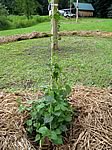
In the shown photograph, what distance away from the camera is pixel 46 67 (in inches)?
183

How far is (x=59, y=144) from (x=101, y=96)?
628 millimetres

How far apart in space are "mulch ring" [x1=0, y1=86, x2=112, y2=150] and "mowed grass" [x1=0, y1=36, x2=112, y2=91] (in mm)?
1175

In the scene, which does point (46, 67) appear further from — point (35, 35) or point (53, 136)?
point (35, 35)

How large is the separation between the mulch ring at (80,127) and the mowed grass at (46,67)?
1.17 meters

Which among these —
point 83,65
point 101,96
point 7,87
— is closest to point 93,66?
point 83,65

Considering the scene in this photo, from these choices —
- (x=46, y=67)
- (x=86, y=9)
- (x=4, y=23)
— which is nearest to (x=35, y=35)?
(x=46, y=67)

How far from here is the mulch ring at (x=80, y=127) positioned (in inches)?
76.5

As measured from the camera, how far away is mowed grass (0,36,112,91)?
3.66 meters

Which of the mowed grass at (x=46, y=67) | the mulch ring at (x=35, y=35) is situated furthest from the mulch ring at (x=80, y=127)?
the mulch ring at (x=35, y=35)

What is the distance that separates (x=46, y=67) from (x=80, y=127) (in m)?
2.66

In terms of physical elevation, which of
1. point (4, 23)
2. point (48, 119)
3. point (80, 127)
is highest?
point (48, 119)

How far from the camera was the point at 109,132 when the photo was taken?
202cm

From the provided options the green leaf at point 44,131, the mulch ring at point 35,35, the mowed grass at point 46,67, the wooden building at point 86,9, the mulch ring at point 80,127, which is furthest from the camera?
the wooden building at point 86,9

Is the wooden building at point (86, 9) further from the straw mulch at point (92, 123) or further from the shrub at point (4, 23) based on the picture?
the straw mulch at point (92, 123)
